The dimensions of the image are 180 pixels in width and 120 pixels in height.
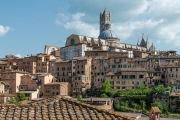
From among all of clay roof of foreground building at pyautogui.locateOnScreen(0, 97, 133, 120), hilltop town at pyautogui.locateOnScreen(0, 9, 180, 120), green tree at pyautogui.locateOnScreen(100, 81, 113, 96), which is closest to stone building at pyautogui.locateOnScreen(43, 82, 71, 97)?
hilltop town at pyautogui.locateOnScreen(0, 9, 180, 120)

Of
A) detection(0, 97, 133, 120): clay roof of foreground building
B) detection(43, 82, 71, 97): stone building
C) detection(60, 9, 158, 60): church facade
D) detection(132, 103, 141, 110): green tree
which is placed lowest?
detection(132, 103, 141, 110): green tree

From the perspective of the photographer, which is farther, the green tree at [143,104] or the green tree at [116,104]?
the green tree at [143,104]

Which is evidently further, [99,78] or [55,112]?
[99,78]

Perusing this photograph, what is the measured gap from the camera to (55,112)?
6098 millimetres

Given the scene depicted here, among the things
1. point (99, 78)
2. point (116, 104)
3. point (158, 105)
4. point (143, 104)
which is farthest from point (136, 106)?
point (99, 78)

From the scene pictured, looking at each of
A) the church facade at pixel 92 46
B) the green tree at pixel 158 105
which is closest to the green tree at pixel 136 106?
the green tree at pixel 158 105

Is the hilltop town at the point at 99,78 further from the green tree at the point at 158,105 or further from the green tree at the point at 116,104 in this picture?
the green tree at the point at 158,105

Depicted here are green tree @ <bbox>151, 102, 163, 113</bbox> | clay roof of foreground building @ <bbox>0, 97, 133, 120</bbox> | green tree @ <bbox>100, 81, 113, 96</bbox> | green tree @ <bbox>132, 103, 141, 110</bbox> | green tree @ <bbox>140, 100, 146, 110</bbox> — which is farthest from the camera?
green tree @ <bbox>100, 81, 113, 96</bbox>

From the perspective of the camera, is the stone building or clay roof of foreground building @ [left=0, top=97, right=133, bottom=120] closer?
clay roof of foreground building @ [left=0, top=97, right=133, bottom=120]

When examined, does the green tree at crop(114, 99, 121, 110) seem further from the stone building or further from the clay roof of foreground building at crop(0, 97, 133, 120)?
the clay roof of foreground building at crop(0, 97, 133, 120)

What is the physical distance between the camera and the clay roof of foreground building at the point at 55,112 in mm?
5852

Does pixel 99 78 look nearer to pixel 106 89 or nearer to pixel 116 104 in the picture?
pixel 106 89

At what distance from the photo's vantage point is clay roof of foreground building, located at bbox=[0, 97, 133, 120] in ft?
19.2

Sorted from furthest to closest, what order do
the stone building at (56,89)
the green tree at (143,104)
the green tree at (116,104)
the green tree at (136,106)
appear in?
1. the stone building at (56,89)
2. the green tree at (136,106)
3. the green tree at (143,104)
4. the green tree at (116,104)
